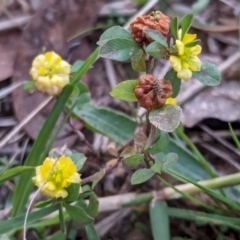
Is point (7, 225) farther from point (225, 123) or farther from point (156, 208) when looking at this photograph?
point (225, 123)

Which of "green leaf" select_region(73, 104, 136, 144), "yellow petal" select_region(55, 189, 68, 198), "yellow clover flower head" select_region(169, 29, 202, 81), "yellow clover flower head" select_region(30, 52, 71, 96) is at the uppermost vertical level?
"yellow clover flower head" select_region(169, 29, 202, 81)

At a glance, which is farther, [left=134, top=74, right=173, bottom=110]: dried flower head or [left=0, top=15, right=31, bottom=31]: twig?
[left=0, top=15, right=31, bottom=31]: twig

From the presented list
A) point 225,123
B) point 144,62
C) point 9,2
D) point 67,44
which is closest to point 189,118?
point 225,123

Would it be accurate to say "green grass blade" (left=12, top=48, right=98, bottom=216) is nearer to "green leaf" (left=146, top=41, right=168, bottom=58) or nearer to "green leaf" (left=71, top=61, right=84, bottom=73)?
"green leaf" (left=71, top=61, right=84, bottom=73)

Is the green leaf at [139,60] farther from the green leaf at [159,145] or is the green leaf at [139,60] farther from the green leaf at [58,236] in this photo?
the green leaf at [58,236]

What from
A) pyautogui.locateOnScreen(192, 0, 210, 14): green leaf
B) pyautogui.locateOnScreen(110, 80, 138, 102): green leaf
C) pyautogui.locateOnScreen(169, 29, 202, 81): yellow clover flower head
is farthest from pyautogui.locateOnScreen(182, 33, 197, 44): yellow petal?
pyautogui.locateOnScreen(192, 0, 210, 14): green leaf

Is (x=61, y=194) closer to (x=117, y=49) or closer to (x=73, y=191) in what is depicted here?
(x=73, y=191)

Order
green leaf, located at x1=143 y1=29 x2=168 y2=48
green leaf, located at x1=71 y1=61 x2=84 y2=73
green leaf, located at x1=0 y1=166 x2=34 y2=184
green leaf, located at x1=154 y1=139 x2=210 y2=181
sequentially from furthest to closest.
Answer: green leaf, located at x1=154 y1=139 x2=210 y2=181 → green leaf, located at x1=71 y1=61 x2=84 y2=73 → green leaf, located at x1=0 y1=166 x2=34 y2=184 → green leaf, located at x1=143 y1=29 x2=168 y2=48
